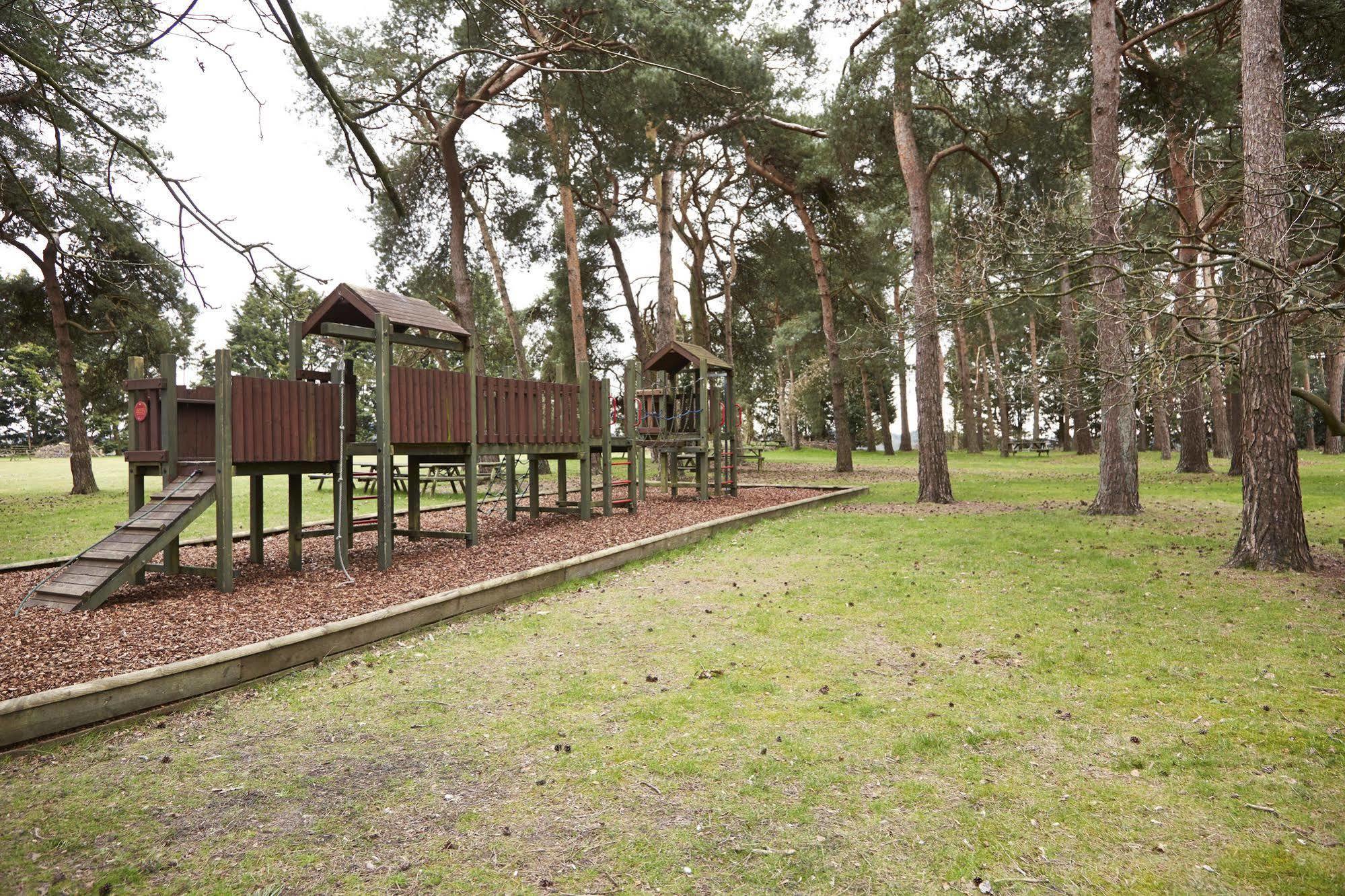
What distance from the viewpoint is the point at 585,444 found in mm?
11734

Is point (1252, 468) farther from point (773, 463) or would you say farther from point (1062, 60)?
point (773, 463)

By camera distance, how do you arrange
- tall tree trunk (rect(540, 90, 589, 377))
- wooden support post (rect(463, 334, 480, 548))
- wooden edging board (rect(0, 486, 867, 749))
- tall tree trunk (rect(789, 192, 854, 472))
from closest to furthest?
wooden edging board (rect(0, 486, 867, 749))
wooden support post (rect(463, 334, 480, 548))
tall tree trunk (rect(540, 90, 589, 377))
tall tree trunk (rect(789, 192, 854, 472))

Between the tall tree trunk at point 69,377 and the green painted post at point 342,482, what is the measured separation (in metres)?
13.6

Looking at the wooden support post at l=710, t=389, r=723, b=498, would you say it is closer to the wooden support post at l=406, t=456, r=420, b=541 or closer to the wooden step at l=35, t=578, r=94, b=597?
the wooden support post at l=406, t=456, r=420, b=541

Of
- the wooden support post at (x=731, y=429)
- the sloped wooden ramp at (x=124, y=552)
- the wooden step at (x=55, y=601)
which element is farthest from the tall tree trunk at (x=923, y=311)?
the wooden step at (x=55, y=601)

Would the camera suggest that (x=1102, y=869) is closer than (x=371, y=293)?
Yes

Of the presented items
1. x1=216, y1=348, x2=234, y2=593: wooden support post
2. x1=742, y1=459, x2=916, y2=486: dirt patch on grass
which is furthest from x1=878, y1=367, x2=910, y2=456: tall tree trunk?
x1=216, y1=348, x2=234, y2=593: wooden support post

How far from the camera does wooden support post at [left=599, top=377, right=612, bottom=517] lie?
12.3 m

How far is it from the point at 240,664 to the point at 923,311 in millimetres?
11562

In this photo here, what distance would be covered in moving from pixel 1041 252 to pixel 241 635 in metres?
6.45

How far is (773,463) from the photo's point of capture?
29.5m

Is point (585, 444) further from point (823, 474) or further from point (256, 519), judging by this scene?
point (823, 474)

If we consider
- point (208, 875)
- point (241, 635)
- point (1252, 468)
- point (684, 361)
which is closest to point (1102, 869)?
point (208, 875)

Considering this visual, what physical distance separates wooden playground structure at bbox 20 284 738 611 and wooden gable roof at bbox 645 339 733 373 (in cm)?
360
